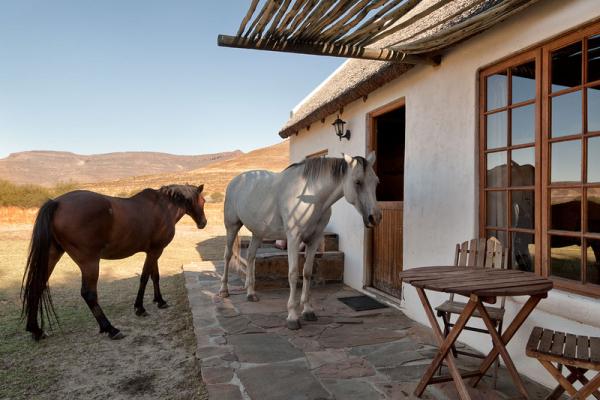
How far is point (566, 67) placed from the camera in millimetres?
2572

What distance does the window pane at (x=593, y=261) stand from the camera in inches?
→ 90.6

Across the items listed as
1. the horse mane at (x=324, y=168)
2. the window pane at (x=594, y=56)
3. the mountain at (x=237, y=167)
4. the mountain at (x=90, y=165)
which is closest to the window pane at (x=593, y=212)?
the window pane at (x=594, y=56)

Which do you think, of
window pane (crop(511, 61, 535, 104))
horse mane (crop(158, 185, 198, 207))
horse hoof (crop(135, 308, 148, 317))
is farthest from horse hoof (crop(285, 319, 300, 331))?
window pane (crop(511, 61, 535, 104))

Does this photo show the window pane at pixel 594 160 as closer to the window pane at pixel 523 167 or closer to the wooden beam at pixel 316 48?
the window pane at pixel 523 167

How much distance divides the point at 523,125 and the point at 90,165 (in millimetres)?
83710

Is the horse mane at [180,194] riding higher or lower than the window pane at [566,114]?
lower

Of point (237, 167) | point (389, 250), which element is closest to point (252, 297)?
point (389, 250)

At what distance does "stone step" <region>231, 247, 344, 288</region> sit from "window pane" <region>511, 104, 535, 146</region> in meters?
3.50

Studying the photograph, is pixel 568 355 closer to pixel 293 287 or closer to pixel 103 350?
pixel 293 287

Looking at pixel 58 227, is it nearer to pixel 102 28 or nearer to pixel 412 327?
pixel 412 327

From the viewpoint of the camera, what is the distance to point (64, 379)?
2877mm

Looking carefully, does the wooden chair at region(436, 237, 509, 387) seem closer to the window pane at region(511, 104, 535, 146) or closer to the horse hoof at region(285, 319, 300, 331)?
the window pane at region(511, 104, 535, 146)

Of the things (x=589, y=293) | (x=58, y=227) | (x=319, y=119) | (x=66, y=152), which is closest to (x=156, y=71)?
(x=319, y=119)

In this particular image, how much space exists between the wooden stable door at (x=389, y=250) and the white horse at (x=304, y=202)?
123cm
